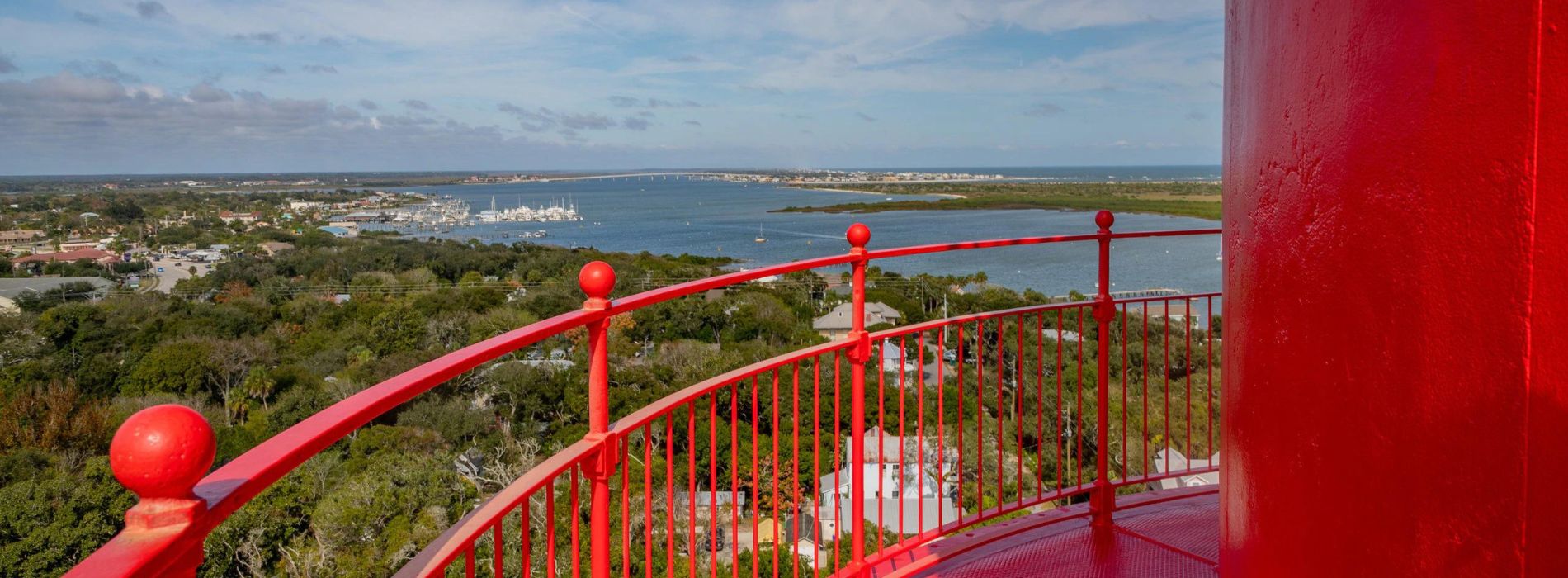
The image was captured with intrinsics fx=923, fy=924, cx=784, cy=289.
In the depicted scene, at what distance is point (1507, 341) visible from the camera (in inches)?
39.6

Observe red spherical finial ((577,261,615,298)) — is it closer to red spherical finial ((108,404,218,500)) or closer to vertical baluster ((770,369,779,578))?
vertical baluster ((770,369,779,578))

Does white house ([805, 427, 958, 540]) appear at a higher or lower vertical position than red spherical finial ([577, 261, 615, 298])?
lower

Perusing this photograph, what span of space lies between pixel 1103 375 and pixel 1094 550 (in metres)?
0.69

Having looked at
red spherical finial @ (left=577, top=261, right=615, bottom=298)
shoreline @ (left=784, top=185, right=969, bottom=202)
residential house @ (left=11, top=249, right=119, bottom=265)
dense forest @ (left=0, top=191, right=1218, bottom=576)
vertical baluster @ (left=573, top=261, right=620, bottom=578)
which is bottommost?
dense forest @ (left=0, top=191, right=1218, bottom=576)

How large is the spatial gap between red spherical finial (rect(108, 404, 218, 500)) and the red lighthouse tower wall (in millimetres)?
1279

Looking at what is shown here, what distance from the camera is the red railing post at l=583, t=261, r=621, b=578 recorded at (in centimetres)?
191

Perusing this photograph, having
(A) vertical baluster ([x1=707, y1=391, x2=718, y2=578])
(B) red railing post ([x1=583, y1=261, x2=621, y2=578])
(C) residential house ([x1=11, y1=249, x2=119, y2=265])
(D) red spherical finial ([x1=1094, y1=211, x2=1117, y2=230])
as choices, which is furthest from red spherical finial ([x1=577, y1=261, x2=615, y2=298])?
(C) residential house ([x1=11, y1=249, x2=119, y2=265])

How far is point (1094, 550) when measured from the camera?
366 cm

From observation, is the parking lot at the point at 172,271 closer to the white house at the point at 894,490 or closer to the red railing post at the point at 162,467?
the white house at the point at 894,490

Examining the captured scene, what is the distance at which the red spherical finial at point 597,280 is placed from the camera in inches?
75.0

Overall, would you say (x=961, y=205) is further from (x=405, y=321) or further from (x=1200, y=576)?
(x=1200, y=576)

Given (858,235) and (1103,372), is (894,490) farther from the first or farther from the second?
(858,235)

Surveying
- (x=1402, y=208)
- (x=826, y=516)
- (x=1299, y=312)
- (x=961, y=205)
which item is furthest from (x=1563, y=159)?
(x=961, y=205)

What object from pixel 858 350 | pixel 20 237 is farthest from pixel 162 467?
A: pixel 20 237
